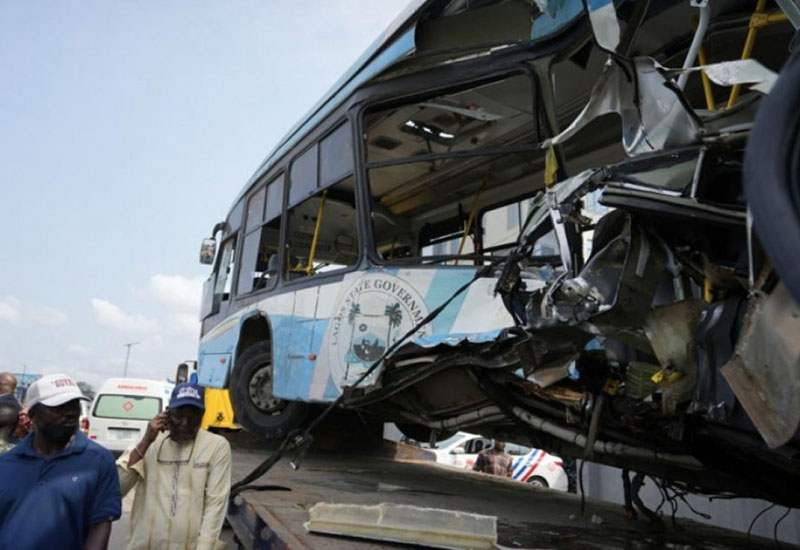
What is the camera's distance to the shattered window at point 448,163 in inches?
182

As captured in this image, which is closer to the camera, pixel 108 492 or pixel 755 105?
pixel 755 105

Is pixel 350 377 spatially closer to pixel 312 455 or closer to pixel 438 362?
pixel 438 362

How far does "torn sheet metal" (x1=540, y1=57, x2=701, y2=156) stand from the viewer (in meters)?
2.30

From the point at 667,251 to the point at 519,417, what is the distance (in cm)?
164

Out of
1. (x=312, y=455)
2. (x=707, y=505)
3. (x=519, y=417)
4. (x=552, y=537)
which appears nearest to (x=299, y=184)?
(x=312, y=455)

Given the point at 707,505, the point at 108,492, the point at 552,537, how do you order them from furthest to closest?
1. the point at 707,505
2. the point at 552,537
3. the point at 108,492

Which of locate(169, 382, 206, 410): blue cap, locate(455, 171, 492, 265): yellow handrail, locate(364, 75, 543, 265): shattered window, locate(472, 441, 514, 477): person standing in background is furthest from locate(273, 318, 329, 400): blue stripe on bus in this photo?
locate(472, 441, 514, 477): person standing in background

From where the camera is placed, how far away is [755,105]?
212 centimetres

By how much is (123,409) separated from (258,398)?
6.04 m

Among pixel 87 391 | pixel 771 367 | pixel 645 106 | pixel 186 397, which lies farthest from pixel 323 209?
pixel 87 391

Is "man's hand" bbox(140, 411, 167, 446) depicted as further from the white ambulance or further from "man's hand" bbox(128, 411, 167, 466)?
the white ambulance

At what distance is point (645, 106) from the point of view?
2.47 m

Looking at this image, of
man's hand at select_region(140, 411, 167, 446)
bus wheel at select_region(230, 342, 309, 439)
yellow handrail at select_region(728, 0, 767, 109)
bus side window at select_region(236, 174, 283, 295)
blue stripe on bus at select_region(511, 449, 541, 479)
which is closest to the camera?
yellow handrail at select_region(728, 0, 767, 109)

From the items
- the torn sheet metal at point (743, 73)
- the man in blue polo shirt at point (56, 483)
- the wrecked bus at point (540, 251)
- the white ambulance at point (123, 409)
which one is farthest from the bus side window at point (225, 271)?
the torn sheet metal at point (743, 73)
